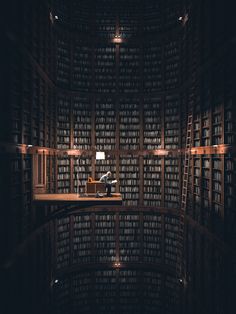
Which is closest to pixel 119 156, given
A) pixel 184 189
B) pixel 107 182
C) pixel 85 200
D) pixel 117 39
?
pixel 184 189

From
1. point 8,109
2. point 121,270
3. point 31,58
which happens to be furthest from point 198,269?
point 31,58

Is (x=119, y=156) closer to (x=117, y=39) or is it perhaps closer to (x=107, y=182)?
(x=107, y=182)

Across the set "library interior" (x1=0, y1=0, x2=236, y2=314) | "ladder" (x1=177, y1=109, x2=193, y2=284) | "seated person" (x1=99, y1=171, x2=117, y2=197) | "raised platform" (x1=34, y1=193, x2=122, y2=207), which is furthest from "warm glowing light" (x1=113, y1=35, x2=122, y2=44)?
"raised platform" (x1=34, y1=193, x2=122, y2=207)

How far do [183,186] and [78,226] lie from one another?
12.5 feet

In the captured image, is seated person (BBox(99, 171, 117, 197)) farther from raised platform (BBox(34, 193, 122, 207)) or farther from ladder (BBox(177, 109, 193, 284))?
ladder (BBox(177, 109, 193, 284))

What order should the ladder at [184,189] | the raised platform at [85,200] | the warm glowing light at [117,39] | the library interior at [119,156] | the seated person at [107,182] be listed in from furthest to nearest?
the warm glowing light at [117,39], the ladder at [184,189], the seated person at [107,182], the raised platform at [85,200], the library interior at [119,156]

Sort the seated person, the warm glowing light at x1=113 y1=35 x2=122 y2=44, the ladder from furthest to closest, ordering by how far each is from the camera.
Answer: the warm glowing light at x1=113 y1=35 x2=122 y2=44 < the ladder < the seated person

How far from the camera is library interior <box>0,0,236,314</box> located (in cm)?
737

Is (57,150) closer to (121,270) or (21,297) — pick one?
(121,270)

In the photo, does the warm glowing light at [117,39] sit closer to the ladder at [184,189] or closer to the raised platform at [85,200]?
the ladder at [184,189]

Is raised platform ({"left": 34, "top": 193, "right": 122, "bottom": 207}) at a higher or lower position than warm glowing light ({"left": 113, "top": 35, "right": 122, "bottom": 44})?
lower

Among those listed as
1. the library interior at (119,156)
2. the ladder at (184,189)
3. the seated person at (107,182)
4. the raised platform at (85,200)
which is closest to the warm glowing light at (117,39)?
the library interior at (119,156)

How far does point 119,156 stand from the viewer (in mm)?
12695

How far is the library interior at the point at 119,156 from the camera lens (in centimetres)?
737
